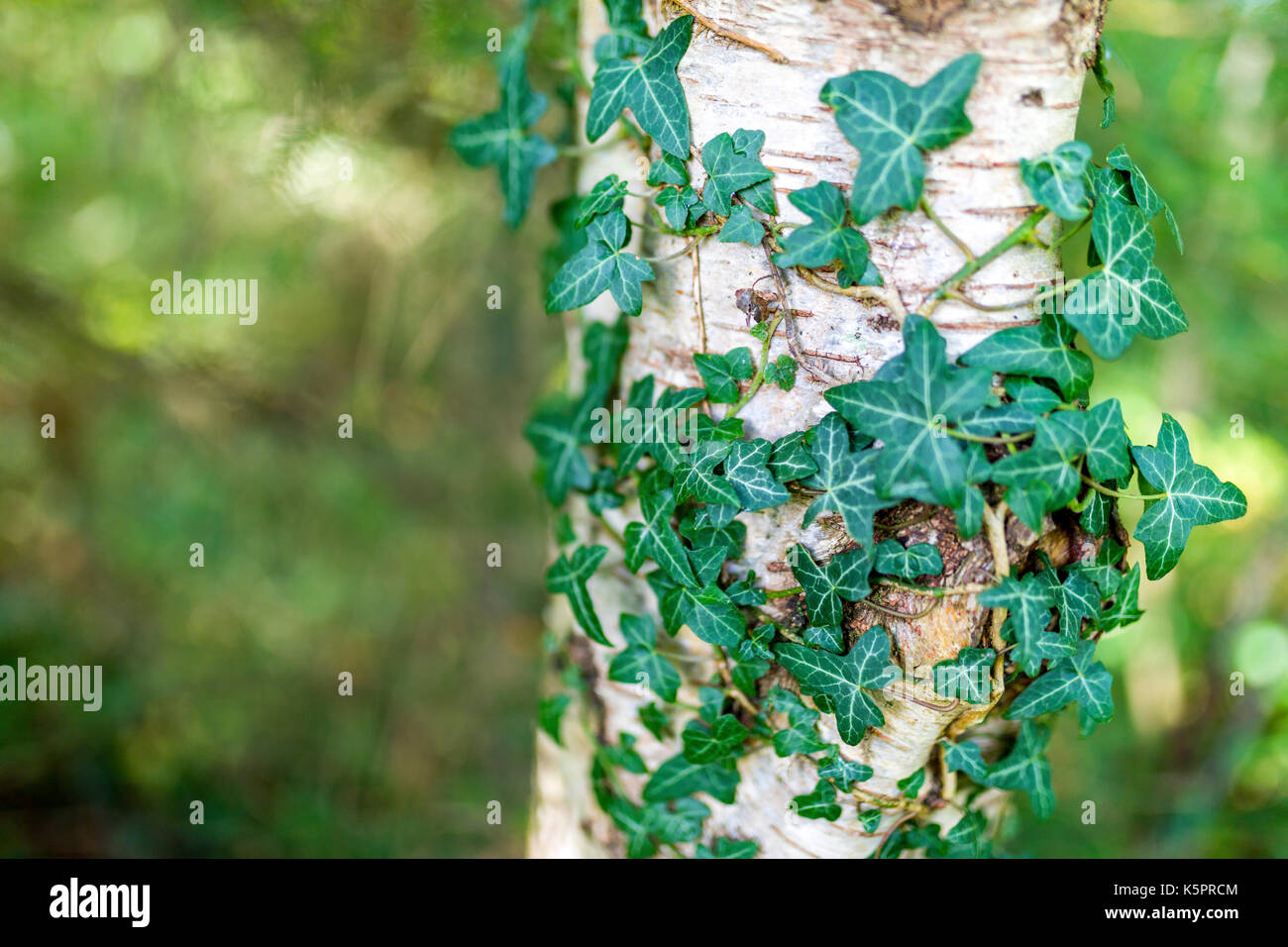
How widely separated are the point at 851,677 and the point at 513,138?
3.01 feet

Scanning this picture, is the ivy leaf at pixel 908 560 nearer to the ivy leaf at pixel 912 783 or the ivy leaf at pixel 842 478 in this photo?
the ivy leaf at pixel 842 478

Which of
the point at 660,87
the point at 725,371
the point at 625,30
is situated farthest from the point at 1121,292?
the point at 625,30

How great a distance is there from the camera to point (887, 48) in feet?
2.73

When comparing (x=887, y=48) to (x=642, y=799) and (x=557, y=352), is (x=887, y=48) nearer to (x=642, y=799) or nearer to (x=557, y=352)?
(x=642, y=799)

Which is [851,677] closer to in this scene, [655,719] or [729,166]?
[655,719]

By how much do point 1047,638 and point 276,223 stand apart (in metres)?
2.27

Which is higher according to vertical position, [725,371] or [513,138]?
[513,138]

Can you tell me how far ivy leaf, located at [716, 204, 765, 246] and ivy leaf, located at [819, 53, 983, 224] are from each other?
0.38 ft

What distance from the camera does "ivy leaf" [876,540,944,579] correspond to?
89 centimetres

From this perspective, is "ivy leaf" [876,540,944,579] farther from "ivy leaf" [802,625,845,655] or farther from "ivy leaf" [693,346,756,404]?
"ivy leaf" [693,346,756,404]

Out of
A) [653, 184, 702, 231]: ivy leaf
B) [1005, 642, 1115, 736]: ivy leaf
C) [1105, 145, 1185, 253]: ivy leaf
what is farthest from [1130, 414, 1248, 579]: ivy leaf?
[653, 184, 702, 231]: ivy leaf

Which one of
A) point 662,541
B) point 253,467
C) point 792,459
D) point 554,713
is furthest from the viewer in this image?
point 253,467

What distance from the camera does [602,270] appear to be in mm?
997
